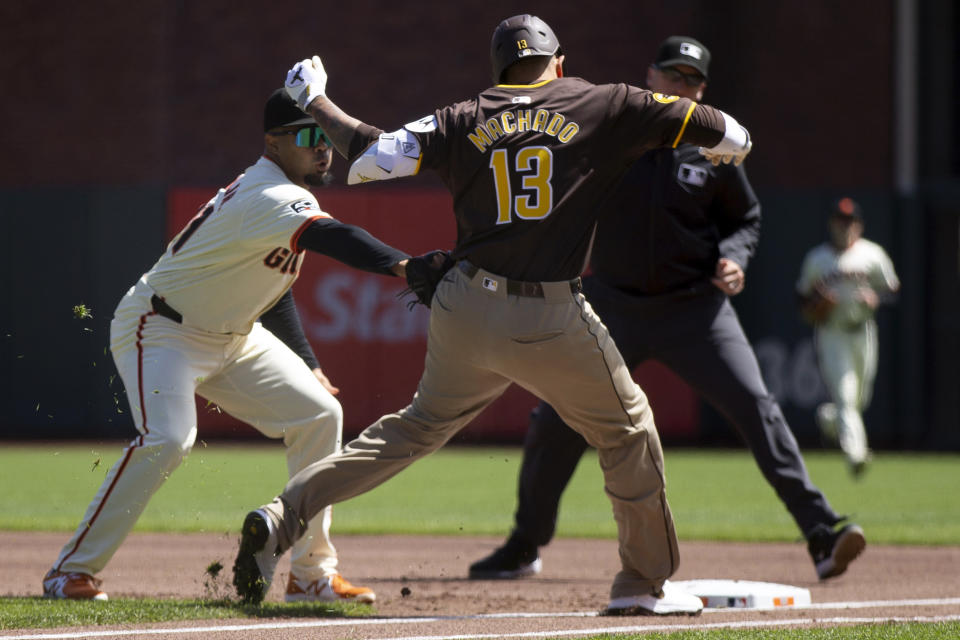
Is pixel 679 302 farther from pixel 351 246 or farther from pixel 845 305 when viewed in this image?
pixel 845 305

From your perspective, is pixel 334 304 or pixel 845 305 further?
pixel 334 304

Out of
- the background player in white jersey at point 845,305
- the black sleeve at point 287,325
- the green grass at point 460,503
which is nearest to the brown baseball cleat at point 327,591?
the green grass at point 460,503

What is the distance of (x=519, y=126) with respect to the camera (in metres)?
5.08

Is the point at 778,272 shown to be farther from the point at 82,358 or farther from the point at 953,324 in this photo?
the point at 82,358

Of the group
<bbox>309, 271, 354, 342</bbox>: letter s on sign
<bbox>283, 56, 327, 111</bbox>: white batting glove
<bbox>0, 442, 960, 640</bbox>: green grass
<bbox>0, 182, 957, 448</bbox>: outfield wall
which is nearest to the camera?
<bbox>283, 56, 327, 111</bbox>: white batting glove

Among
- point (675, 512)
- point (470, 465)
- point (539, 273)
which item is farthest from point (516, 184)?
point (470, 465)

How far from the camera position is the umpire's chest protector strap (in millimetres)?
5000

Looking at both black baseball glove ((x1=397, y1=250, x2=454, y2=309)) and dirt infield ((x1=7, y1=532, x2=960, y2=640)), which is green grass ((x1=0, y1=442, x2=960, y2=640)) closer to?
dirt infield ((x1=7, y1=532, x2=960, y2=640))

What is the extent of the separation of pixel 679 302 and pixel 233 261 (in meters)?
2.25

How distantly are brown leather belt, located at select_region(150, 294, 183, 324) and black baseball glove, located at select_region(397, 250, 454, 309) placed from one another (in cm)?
126

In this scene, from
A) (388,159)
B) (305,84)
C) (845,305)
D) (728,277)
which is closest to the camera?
(388,159)

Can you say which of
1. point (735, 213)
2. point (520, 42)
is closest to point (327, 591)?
point (520, 42)

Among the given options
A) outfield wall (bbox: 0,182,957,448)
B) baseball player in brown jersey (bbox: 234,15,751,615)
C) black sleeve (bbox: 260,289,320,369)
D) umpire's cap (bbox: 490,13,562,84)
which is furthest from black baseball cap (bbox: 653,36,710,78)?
outfield wall (bbox: 0,182,957,448)

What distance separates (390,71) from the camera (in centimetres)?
2033
